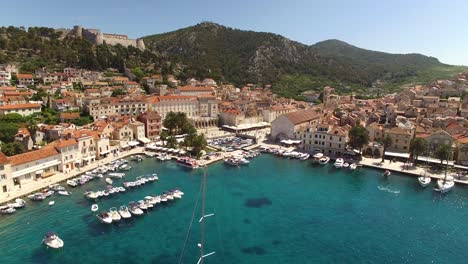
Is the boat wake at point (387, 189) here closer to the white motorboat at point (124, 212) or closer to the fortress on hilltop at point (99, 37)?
the white motorboat at point (124, 212)

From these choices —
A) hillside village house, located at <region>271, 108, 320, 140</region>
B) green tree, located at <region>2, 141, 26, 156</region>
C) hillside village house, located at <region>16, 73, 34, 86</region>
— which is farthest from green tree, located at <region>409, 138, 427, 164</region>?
hillside village house, located at <region>16, 73, 34, 86</region>

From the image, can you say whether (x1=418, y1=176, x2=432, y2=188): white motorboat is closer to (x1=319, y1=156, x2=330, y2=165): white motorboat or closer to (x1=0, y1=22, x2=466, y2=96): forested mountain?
(x1=319, y1=156, x2=330, y2=165): white motorboat

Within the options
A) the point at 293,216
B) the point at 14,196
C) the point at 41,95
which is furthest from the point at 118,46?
the point at 293,216

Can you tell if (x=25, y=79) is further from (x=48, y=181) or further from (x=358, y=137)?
(x=358, y=137)

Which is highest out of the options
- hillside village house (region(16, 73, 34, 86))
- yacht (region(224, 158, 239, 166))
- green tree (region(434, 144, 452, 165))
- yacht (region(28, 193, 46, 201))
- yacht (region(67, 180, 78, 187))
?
hillside village house (region(16, 73, 34, 86))

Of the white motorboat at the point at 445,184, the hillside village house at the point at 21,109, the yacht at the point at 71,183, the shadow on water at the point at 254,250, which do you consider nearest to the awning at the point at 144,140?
the yacht at the point at 71,183

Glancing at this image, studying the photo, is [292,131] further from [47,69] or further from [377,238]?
[47,69]

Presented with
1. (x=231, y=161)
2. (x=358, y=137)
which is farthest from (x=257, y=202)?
(x=358, y=137)
